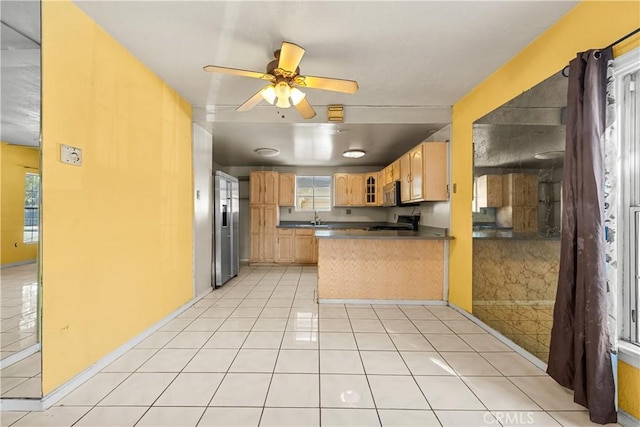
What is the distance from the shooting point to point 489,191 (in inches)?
102

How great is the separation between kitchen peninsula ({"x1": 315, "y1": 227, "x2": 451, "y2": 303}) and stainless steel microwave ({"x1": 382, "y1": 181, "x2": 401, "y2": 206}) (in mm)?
1223

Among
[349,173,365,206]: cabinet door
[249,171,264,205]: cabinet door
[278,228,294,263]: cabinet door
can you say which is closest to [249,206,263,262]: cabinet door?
[249,171,264,205]: cabinet door

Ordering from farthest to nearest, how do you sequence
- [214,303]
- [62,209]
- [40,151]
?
[214,303]
[62,209]
[40,151]

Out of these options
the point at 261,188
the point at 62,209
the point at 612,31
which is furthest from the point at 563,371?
the point at 261,188

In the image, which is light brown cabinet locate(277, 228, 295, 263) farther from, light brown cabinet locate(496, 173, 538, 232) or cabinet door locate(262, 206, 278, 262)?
light brown cabinet locate(496, 173, 538, 232)

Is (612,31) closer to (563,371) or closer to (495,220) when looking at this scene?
(495,220)

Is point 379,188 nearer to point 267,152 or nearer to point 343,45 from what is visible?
point 267,152

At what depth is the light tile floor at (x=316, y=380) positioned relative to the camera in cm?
152

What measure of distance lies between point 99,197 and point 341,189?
4962 millimetres

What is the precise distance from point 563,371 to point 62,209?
3282mm

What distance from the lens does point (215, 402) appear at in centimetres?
162

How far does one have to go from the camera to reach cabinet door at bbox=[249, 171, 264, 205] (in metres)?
6.15

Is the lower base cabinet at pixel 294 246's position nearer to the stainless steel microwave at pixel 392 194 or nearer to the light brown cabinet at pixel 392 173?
the stainless steel microwave at pixel 392 194

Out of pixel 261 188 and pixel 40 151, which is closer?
pixel 40 151
